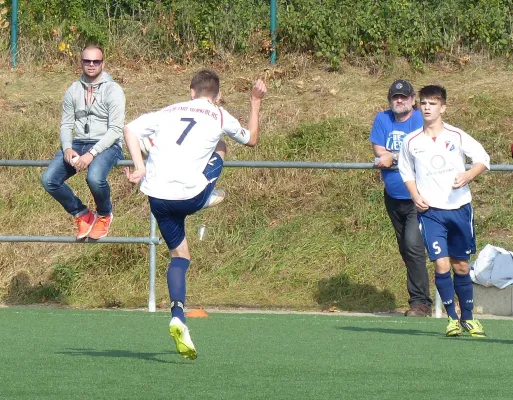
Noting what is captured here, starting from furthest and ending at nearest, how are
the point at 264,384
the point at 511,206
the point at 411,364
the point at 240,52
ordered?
the point at 240,52 → the point at 511,206 → the point at 411,364 → the point at 264,384

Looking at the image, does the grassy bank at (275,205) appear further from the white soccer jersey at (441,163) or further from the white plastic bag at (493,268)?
the white soccer jersey at (441,163)

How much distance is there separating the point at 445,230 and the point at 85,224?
352 cm

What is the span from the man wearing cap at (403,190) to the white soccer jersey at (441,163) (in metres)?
1.56

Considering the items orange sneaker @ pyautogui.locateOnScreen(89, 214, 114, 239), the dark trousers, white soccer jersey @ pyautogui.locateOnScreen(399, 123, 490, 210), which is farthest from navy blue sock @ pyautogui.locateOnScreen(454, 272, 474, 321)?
orange sneaker @ pyautogui.locateOnScreen(89, 214, 114, 239)

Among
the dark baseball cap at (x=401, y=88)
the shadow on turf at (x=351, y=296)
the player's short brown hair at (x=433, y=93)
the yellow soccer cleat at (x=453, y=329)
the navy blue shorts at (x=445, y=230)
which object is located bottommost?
the shadow on turf at (x=351, y=296)

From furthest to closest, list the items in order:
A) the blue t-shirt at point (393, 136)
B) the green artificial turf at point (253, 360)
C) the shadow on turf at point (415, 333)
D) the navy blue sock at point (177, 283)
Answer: the blue t-shirt at point (393, 136), the shadow on turf at point (415, 333), the navy blue sock at point (177, 283), the green artificial turf at point (253, 360)

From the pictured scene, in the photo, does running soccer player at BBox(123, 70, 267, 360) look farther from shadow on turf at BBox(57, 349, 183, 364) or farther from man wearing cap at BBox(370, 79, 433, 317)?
Result: man wearing cap at BBox(370, 79, 433, 317)

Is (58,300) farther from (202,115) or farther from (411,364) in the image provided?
(411,364)

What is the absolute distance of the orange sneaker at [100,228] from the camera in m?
10.0

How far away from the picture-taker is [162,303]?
11258 mm

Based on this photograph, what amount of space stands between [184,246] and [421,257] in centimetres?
366

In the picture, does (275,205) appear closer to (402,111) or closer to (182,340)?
(402,111)

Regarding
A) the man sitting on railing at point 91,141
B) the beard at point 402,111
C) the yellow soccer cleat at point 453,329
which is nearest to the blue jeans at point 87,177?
the man sitting on railing at point 91,141

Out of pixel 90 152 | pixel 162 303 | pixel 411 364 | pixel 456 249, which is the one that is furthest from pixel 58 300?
pixel 411 364
